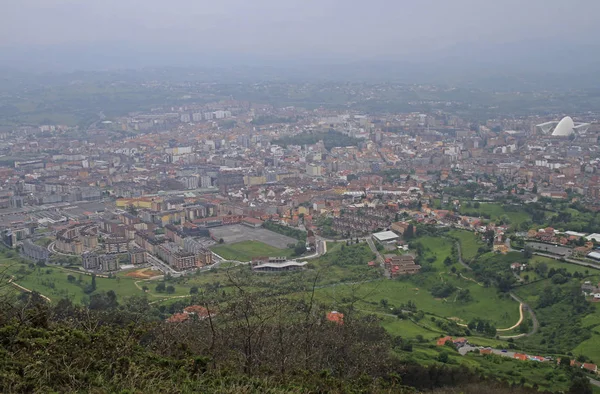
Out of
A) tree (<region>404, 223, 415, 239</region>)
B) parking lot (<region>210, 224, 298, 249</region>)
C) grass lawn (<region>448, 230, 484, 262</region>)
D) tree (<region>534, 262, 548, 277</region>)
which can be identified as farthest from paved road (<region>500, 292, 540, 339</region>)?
parking lot (<region>210, 224, 298, 249</region>)

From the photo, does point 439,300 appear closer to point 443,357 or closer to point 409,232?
point 443,357

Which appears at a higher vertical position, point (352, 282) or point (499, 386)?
point (499, 386)

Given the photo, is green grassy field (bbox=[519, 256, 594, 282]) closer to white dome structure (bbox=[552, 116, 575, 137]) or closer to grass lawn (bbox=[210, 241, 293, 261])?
grass lawn (bbox=[210, 241, 293, 261])

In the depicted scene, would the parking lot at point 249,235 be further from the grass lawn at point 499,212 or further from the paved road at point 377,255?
the grass lawn at point 499,212

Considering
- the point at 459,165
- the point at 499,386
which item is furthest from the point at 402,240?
the point at 459,165

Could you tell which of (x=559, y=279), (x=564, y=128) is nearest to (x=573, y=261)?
(x=559, y=279)

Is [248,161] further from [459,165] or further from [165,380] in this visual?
[165,380]
